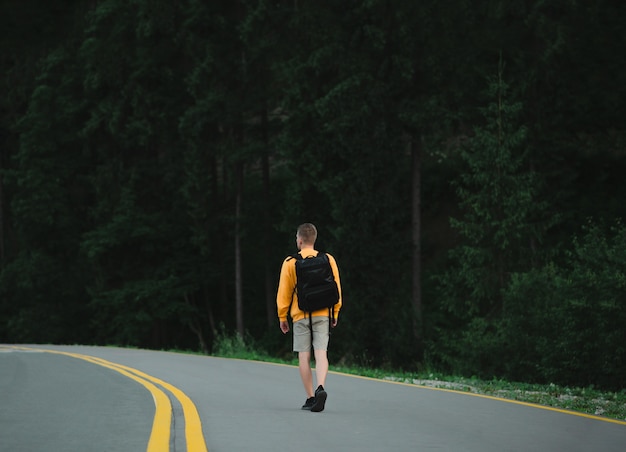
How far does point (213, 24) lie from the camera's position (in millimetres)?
41688

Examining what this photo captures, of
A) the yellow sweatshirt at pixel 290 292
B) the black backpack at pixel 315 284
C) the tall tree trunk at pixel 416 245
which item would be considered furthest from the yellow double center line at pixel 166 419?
the tall tree trunk at pixel 416 245

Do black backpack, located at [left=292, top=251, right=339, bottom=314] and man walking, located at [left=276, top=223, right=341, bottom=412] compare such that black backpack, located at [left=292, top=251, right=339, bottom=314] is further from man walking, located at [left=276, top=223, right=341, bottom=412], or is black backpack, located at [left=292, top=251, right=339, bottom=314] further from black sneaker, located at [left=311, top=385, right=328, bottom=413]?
black sneaker, located at [left=311, top=385, right=328, bottom=413]

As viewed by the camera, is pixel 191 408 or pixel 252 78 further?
pixel 252 78

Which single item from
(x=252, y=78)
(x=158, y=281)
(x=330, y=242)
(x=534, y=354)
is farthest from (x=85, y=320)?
(x=534, y=354)

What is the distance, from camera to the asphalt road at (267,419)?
7.26 m

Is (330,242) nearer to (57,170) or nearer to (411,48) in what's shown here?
(411,48)

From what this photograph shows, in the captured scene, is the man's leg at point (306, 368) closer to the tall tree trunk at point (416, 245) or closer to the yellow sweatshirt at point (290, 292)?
the yellow sweatshirt at point (290, 292)

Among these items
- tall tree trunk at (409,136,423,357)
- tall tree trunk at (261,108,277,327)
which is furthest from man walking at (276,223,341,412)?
tall tree trunk at (261,108,277,327)

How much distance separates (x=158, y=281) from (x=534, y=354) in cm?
2279

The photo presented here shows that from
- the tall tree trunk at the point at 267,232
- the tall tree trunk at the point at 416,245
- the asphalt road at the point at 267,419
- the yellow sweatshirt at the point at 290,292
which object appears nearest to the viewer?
the asphalt road at the point at 267,419

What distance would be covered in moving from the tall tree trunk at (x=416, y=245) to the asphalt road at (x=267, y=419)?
52.6 feet

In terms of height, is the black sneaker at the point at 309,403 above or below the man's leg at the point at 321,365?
below

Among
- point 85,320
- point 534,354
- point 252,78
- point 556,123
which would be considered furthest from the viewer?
point 85,320

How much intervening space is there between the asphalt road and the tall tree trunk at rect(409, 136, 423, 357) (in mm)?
16040
